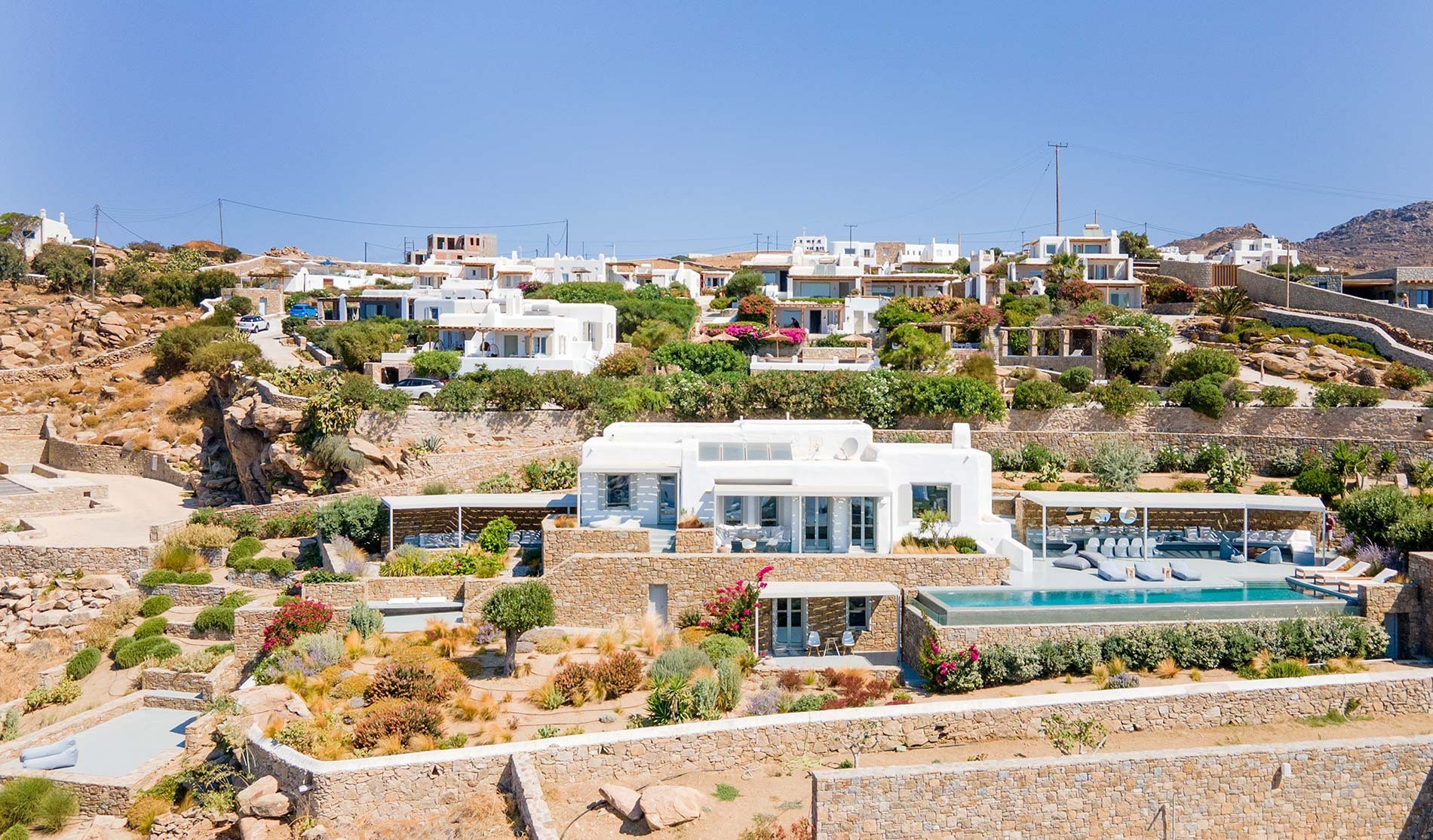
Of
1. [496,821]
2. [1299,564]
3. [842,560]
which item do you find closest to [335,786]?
[496,821]

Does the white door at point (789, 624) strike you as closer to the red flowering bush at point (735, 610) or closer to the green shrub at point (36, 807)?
the red flowering bush at point (735, 610)

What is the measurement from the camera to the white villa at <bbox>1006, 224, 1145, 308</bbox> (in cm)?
5359

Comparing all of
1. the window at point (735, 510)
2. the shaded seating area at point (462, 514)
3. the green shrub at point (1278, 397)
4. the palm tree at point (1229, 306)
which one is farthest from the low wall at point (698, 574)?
the palm tree at point (1229, 306)

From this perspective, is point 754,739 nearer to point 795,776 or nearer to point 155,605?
point 795,776

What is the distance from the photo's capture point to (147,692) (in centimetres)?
1869

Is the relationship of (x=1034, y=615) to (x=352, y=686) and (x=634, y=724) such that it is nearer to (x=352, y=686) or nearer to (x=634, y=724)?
(x=634, y=724)

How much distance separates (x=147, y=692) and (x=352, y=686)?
477 centimetres

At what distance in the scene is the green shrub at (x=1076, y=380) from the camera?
3597cm

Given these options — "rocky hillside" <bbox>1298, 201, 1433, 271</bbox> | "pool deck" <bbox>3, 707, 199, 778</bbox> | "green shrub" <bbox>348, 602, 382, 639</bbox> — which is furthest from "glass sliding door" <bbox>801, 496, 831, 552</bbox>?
"rocky hillside" <bbox>1298, 201, 1433, 271</bbox>

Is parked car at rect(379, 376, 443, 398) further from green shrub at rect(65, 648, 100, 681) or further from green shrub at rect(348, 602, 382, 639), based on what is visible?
green shrub at rect(348, 602, 382, 639)

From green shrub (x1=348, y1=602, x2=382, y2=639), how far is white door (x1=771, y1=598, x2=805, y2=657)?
7.47m

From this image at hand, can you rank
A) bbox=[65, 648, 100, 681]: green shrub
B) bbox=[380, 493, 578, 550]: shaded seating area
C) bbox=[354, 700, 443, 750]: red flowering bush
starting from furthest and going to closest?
bbox=[380, 493, 578, 550]: shaded seating area
bbox=[65, 648, 100, 681]: green shrub
bbox=[354, 700, 443, 750]: red flowering bush

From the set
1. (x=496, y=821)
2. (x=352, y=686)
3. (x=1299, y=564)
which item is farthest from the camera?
(x=1299, y=564)

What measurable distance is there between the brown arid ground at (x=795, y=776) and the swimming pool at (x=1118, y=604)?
324 centimetres
